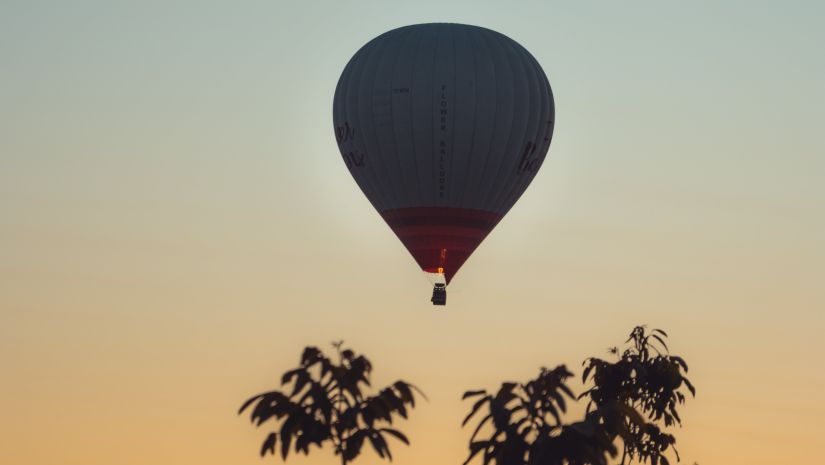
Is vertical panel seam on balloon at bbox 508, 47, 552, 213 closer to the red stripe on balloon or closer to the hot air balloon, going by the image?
the hot air balloon

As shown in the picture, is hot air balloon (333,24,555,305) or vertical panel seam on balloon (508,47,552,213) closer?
hot air balloon (333,24,555,305)

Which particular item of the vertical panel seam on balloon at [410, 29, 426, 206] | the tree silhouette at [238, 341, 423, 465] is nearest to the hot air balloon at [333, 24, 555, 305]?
the vertical panel seam on balloon at [410, 29, 426, 206]

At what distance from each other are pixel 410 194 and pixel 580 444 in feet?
192

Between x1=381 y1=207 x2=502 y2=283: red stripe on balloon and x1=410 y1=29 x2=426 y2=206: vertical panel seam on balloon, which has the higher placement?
x1=410 y1=29 x2=426 y2=206: vertical panel seam on balloon

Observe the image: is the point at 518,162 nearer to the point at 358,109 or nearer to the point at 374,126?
the point at 374,126

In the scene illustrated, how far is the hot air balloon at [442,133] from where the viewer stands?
11738cm

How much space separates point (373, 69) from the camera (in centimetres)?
11894

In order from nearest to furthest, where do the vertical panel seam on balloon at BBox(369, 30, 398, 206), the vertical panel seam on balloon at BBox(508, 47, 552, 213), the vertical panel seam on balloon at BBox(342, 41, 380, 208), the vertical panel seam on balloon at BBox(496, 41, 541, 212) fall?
1. the vertical panel seam on balloon at BBox(369, 30, 398, 206)
2. the vertical panel seam on balloon at BBox(496, 41, 541, 212)
3. the vertical panel seam on balloon at BBox(342, 41, 380, 208)
4. the vertical panel seam on balloon at BBox(508, 47, 552, 213)

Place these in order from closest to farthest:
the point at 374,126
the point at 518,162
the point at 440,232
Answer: the point at 374,126 < the point at 440,232 < the point at 518,162

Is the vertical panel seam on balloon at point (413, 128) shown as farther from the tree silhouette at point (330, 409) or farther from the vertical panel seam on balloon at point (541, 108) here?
the tree silhouette at point (330, 409)

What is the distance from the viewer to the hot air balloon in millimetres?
117375

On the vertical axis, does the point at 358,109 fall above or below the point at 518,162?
above

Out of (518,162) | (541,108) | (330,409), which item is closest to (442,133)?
(518,162)

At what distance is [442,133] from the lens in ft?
385
